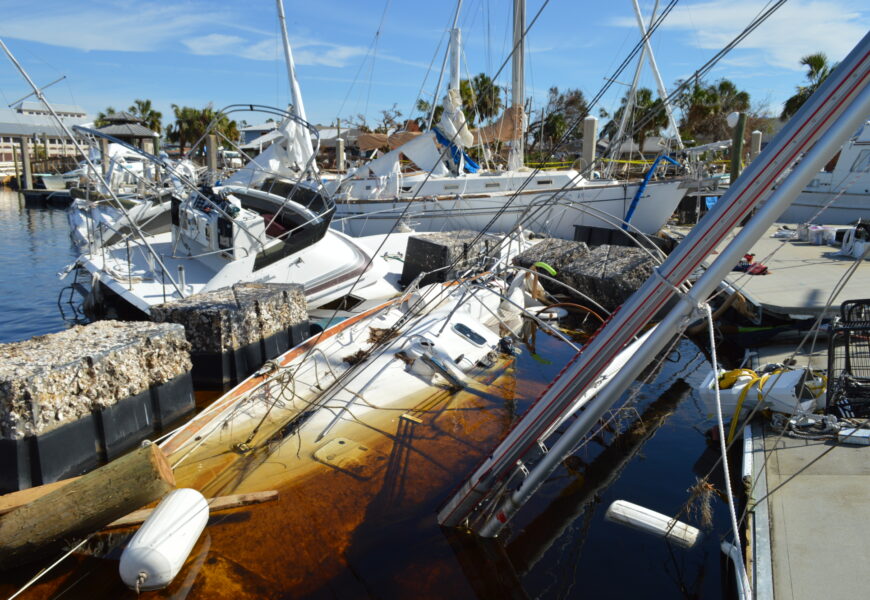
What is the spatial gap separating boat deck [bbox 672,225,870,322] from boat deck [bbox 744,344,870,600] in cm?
328

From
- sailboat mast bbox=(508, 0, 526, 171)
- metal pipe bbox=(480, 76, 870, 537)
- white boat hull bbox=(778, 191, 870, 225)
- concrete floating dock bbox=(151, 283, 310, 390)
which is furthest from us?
sailboat mast bbox=(508, 0, 526, 171)

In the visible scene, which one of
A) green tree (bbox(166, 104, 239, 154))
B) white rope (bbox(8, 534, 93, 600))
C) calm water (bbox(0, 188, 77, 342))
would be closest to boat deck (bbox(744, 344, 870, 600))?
white rope (bbox(8, 534, 93, 600))

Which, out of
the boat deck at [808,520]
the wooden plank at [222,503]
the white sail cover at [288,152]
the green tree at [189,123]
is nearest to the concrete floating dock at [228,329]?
the wooden plank at [222,503]

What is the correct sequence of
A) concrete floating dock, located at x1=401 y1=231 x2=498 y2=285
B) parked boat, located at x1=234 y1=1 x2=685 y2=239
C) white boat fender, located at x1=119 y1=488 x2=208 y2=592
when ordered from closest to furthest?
white boat fender, located at x1=119 y1=488 x2=208 y2=592
concrete floating dock, located at x1=401 y1=231 x2=498 y2=285
parked boat, located at x1=234 y1=1 x2=685 y2=239

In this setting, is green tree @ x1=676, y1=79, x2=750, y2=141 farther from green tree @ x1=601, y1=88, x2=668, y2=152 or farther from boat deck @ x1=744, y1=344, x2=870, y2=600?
boat deck @ x1=744, y1=344, x2=870, y2=600

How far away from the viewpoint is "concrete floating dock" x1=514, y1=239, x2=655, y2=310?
437 inches

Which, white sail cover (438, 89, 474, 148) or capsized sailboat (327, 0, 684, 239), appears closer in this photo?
capsized sailboat (327, 0, 684, 239)

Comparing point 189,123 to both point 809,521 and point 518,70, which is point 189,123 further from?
point 809,521

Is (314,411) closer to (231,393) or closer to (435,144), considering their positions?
(231,393)

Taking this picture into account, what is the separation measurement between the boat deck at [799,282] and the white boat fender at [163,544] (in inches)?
285

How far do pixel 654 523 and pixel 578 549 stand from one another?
746mm

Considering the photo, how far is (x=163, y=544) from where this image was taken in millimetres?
3928

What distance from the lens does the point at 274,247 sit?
1120 centimetres

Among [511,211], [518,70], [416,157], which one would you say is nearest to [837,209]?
[511,211]
